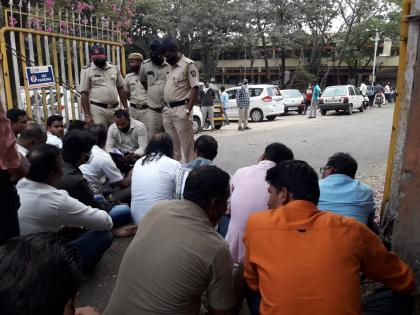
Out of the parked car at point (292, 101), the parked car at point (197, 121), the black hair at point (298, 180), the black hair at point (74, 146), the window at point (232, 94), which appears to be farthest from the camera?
the parked car at point (292, 101)

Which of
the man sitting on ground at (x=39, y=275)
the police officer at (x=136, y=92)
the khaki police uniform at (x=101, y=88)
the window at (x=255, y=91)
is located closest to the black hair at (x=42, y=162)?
the man sitting on ground at (x=39, y=275)

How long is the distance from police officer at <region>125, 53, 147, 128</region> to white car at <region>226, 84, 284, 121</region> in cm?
1039

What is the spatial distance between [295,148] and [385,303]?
761 cm

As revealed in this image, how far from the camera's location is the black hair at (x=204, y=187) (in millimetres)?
2148

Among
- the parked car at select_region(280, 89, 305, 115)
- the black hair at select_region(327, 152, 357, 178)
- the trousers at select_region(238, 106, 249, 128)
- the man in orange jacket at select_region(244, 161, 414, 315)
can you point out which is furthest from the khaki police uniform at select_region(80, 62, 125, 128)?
the parked car at select_region(280, 89, 305, 115)

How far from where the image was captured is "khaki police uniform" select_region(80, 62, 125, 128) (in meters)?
6.02

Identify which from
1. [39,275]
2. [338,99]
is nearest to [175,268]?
[39,275]

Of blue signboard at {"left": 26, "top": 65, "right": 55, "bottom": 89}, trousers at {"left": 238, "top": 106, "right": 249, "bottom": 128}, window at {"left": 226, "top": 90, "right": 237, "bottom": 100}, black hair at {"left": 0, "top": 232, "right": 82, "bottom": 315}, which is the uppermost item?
blue signboard at {"left": 26, "top": 65, "right": 55, "bottom": 89}

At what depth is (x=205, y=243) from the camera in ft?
6.40

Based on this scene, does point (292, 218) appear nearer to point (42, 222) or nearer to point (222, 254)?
point (222, 254)

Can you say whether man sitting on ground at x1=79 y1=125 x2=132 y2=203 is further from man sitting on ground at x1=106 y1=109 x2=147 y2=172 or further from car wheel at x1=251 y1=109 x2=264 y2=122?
car wheel at x1=251 y1=109 x2=264 y2=122

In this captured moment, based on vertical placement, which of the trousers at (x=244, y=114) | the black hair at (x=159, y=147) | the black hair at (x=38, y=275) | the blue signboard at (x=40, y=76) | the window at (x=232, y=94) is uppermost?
the blue signboard at (x=40, y=76)

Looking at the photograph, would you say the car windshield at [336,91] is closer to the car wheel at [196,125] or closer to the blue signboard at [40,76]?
the car wheel at [196,125]

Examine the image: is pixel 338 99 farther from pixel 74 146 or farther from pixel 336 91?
pixel 74 146
